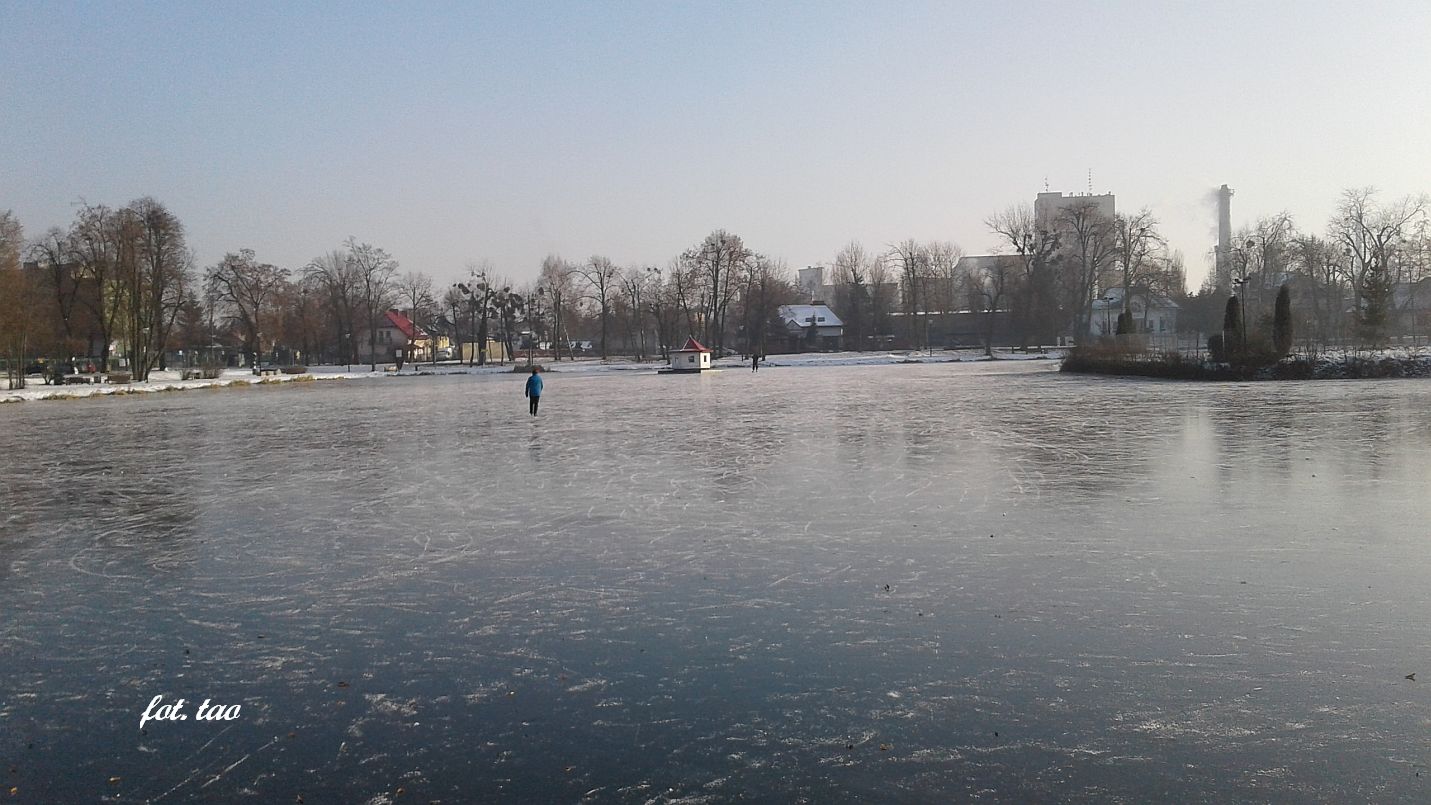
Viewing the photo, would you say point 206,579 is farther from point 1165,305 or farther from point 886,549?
point 1165,305

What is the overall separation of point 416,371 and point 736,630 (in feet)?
212

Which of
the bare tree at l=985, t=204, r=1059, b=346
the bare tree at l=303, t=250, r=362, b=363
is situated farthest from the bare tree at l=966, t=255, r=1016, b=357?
the bare tree at l=303, t=250, r=362, b=363

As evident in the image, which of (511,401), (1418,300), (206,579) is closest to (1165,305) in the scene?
(1418,300)

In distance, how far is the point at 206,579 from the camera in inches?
285

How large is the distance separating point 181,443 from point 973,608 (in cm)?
1655

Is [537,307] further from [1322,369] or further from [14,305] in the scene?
[1322,369]

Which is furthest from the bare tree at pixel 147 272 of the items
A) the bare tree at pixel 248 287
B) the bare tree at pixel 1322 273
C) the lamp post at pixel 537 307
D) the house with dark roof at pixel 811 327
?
the bare tree at pixel 1322 273

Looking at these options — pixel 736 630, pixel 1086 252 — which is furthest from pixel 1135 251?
pixel 736 630

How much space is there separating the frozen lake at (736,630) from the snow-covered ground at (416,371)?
1245 inches

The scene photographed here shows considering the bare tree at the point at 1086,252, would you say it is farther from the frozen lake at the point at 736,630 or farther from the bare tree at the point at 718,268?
the frozen lake at the point at 736,630

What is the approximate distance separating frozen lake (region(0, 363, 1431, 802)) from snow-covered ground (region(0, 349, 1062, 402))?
31617 mm

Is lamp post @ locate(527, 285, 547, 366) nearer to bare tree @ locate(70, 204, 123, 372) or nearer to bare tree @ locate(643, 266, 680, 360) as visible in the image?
bare tree @ locate(643, 266, 680, 360)

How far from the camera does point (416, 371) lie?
66.7 meters

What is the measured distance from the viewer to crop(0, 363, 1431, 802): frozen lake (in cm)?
389
